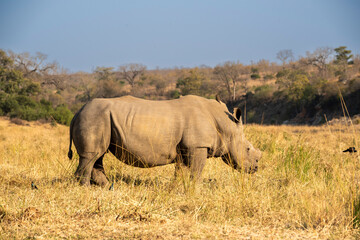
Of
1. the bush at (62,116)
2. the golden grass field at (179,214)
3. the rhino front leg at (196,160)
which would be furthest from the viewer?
the bush at (62,116)

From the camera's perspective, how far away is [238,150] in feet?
16.4

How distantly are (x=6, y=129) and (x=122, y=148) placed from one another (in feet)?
55.6

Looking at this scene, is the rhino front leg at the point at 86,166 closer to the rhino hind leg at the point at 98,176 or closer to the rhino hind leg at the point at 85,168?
the rhino hind leg at the point at 85,168

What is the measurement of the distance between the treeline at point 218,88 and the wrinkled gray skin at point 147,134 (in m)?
9.36

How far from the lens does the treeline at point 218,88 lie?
27247 millimetres

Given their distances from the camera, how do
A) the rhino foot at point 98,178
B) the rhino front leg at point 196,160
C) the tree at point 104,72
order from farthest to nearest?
the tree at point 104,72 < the rhino foot at point 98,178 < the rhino front leg at point 196,160

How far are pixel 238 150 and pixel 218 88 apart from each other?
53.8 meters

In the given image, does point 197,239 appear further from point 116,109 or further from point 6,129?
point 6,129

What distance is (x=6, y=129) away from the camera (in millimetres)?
18969

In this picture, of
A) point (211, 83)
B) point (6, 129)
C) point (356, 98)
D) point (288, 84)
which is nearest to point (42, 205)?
point (6, 129)

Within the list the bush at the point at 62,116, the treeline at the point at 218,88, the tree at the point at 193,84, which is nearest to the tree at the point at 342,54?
the treeline at the point at 218,88

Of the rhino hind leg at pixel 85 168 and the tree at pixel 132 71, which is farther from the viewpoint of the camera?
the tree at pixel 132 71

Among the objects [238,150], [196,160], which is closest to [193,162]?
[196,160]

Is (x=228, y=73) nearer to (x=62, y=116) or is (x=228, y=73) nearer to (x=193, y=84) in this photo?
(x=193, y=84)
